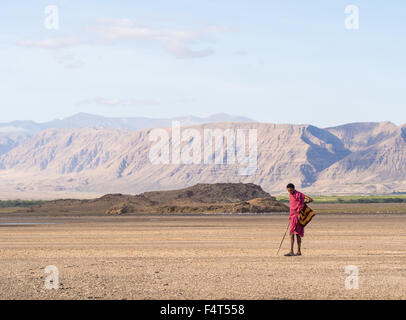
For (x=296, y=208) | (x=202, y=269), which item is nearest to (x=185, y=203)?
(x=296, y=208)

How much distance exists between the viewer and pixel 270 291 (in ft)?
45.7

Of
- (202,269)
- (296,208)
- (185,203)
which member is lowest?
(202,269)

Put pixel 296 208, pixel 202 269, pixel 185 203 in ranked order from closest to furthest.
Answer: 1. pixel 202 269
2. pixel 296 208
3. pixel 185 203

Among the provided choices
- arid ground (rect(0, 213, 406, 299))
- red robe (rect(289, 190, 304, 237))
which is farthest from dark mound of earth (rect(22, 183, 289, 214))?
red robe (rect(289, 190, 304, 237))

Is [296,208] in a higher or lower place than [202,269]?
higher

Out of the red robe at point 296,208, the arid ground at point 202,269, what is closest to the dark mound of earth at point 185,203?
the arid ground at point 202,269

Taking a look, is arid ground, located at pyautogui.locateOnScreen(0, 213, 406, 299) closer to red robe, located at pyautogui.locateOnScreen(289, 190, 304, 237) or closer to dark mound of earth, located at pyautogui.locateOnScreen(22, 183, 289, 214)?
red robe, located at pyautogui.locateOnScreen(289, 190, 304, 237)

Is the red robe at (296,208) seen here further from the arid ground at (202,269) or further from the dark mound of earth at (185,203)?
the dark mound of earth at (185,203)

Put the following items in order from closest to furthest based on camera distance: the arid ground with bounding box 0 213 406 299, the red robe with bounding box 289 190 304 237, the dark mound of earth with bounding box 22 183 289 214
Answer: the arid ground with bounding box 0 213 406 299, the red robe with bounding box 289 190 304 237, the dark mound of earth with bounding box 22 183 289 214

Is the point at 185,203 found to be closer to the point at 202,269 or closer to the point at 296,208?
the point at 296,208

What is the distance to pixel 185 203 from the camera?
7838cm

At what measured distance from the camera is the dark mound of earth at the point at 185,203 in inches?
2756

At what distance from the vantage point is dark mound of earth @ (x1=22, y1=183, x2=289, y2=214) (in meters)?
70.0
